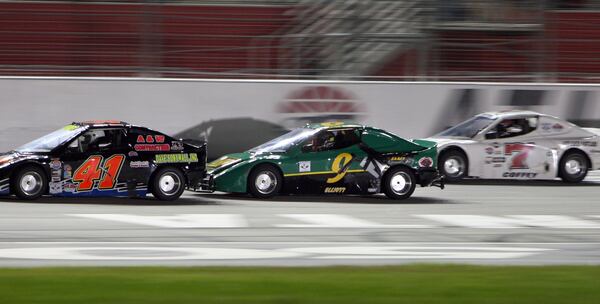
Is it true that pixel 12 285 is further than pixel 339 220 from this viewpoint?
No

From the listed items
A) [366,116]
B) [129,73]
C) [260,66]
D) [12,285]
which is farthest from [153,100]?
[12,285]

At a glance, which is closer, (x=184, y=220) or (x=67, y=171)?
(x=184, y=220)

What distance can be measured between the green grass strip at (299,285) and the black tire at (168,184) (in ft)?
22.1

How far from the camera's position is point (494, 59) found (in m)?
22.9

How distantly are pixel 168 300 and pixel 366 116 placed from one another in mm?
15055

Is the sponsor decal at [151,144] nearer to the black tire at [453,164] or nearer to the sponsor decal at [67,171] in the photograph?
the sponsor decal at [67,171]

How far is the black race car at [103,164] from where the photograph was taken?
14.6 meters

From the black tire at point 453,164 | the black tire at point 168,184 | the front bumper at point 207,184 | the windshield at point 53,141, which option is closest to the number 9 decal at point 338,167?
the front bumper at point 207,184

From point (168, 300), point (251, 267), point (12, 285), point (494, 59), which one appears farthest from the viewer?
point (494, 59)

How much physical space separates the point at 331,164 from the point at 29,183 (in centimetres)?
443

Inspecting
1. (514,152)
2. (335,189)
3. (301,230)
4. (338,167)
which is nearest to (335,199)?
(335,189)

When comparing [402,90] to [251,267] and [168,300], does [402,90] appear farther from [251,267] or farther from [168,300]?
[168,300]

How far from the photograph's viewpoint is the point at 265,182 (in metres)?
15.8

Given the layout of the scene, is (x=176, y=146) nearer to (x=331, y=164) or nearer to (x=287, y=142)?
(x=287, y=142)
